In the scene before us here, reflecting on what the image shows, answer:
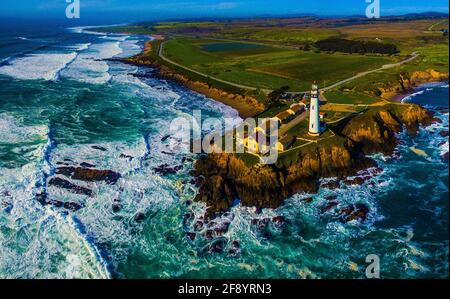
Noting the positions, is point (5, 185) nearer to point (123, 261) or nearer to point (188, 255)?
point (123, 261)

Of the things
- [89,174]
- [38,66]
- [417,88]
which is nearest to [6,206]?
[89,174]

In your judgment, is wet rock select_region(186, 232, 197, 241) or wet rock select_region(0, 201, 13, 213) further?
wet rock select_region(0, 201, 13, 213)

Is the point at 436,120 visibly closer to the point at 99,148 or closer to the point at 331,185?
the point at 331,185

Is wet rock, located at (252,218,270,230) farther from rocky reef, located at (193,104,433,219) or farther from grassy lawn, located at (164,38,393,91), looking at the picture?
grassy lawn, located at (164,38,393,91)

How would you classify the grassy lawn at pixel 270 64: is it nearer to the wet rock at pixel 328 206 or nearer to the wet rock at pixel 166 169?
the wet rock at pixel 166 169

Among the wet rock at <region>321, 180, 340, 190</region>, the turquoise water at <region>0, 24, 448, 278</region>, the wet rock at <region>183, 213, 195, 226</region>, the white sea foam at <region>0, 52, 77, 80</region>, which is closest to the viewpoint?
the turquoise water at <region>0, 24, 448, 278</region>

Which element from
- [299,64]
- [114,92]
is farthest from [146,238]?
[299,64]

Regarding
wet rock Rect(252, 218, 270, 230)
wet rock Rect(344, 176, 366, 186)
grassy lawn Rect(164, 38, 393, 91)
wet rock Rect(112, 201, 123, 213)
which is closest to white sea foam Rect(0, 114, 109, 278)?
wet rock Rect(112, 201, 123, 213)

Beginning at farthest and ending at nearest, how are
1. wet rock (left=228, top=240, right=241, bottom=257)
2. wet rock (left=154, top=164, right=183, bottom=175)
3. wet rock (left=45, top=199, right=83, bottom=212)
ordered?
wet rock (left=154, top=164, right=183, bottom=175)
wet rock (left=45, top=199, right=83, bottom=212)
wet rock (left=228, top=240, right=241, bottom=257)
